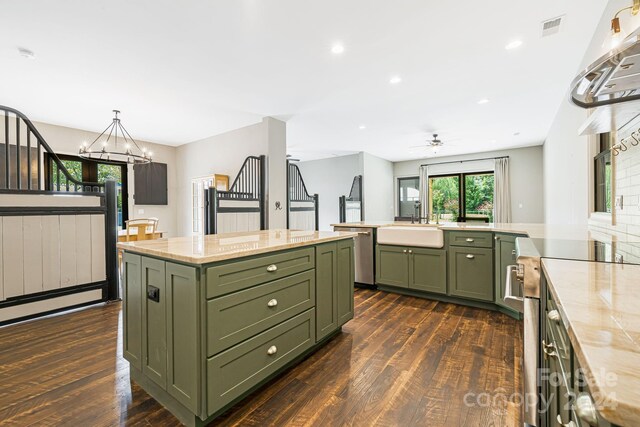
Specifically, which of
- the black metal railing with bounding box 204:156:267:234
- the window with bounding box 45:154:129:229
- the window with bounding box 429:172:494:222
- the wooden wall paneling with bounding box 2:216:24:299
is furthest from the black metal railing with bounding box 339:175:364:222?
the wooden wall paneling with bounding box 2:216:24:299

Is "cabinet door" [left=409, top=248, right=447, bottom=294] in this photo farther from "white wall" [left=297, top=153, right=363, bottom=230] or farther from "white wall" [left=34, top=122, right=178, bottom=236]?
"white wall" [left=34, top=122, right=178, bottom=236]

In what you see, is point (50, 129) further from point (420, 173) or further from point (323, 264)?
point (420, 173)

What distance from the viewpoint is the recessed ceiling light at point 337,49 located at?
2752 mm

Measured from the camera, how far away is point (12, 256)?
2.75 meters

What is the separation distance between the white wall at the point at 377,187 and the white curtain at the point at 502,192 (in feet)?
9.50

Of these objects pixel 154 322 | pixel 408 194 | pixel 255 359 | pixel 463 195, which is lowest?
pixel 255 359

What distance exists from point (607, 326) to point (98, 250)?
13.8 feet

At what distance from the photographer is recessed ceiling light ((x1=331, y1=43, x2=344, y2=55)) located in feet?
9.03

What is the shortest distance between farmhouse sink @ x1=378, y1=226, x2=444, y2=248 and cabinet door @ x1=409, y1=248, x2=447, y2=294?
0.09m

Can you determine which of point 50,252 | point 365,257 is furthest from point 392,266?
point 50,252

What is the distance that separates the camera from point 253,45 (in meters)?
2.76

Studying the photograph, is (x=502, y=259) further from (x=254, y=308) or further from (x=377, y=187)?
(x=377, y=187)

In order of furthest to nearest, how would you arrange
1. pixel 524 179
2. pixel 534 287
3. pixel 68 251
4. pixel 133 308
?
pixel 524 179
pixel 68 251
pixel 133 308
pixel 534 287

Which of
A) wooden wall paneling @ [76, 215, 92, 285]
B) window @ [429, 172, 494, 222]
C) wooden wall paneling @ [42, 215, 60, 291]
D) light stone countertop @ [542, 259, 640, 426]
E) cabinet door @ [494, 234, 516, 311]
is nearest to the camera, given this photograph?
light stone countertop @ [542, 259, 640, 426]
